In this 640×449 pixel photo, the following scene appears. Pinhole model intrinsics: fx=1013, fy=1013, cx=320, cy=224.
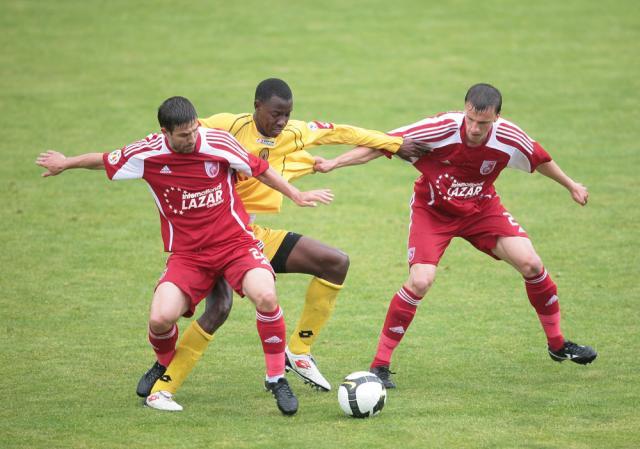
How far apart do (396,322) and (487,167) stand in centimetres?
164

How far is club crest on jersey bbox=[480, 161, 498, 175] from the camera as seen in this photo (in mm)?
9216

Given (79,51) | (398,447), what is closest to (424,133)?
(398,447)

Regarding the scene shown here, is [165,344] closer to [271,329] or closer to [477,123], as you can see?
[271,329]

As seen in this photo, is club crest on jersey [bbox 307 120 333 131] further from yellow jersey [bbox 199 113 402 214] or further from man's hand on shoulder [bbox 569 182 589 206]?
man's hand on shoulder [bbox 569 182 589 206]

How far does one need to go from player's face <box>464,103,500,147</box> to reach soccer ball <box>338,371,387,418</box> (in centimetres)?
241

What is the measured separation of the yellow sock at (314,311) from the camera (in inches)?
356

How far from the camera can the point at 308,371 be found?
8.88 meters

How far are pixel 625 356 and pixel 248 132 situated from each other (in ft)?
13.6

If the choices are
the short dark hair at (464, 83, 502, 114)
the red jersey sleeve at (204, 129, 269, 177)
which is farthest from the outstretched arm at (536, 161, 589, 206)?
the red jersey sleeve at (204, 129, 269, 177)

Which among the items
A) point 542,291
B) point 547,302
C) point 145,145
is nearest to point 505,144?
point 542,291

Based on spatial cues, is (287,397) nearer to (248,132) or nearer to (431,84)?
(248,132)

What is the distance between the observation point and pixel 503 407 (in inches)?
325

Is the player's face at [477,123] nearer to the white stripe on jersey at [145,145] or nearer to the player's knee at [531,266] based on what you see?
the player's knee at [531,266]

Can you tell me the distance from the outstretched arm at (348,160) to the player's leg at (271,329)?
122cm
